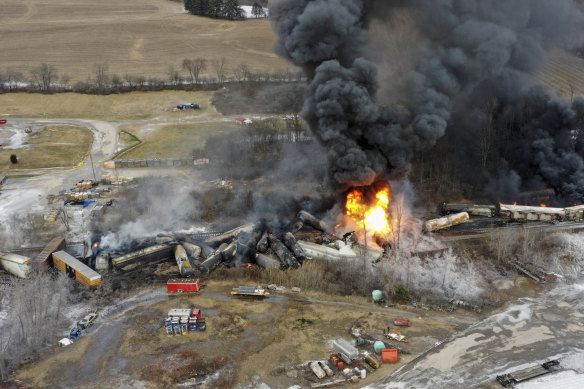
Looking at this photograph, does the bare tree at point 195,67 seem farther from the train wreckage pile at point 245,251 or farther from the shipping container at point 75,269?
the shipping container at point 75,269

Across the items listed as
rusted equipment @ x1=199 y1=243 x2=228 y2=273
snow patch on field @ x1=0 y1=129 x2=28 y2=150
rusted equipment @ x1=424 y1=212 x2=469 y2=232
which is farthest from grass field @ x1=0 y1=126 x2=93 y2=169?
rusted equipment @ x1=424 y1=212 x2=469 y2=232

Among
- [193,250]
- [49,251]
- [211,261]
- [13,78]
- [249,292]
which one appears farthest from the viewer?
[13,78]

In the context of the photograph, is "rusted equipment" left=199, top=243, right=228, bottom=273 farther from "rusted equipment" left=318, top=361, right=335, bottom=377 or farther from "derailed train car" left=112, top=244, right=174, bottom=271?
"rusted equipment" left=318, top=361, right=335, bottom=377

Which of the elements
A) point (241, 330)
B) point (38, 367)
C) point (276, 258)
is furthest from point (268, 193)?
point (38, 367)

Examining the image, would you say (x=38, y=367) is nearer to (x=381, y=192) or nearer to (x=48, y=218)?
(x=48, y=218)

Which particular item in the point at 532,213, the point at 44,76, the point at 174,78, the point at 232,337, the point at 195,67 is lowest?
the point at 232,337

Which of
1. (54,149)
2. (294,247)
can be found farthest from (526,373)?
(54,149)

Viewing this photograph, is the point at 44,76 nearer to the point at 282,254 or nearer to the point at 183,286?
the point at 183,286
